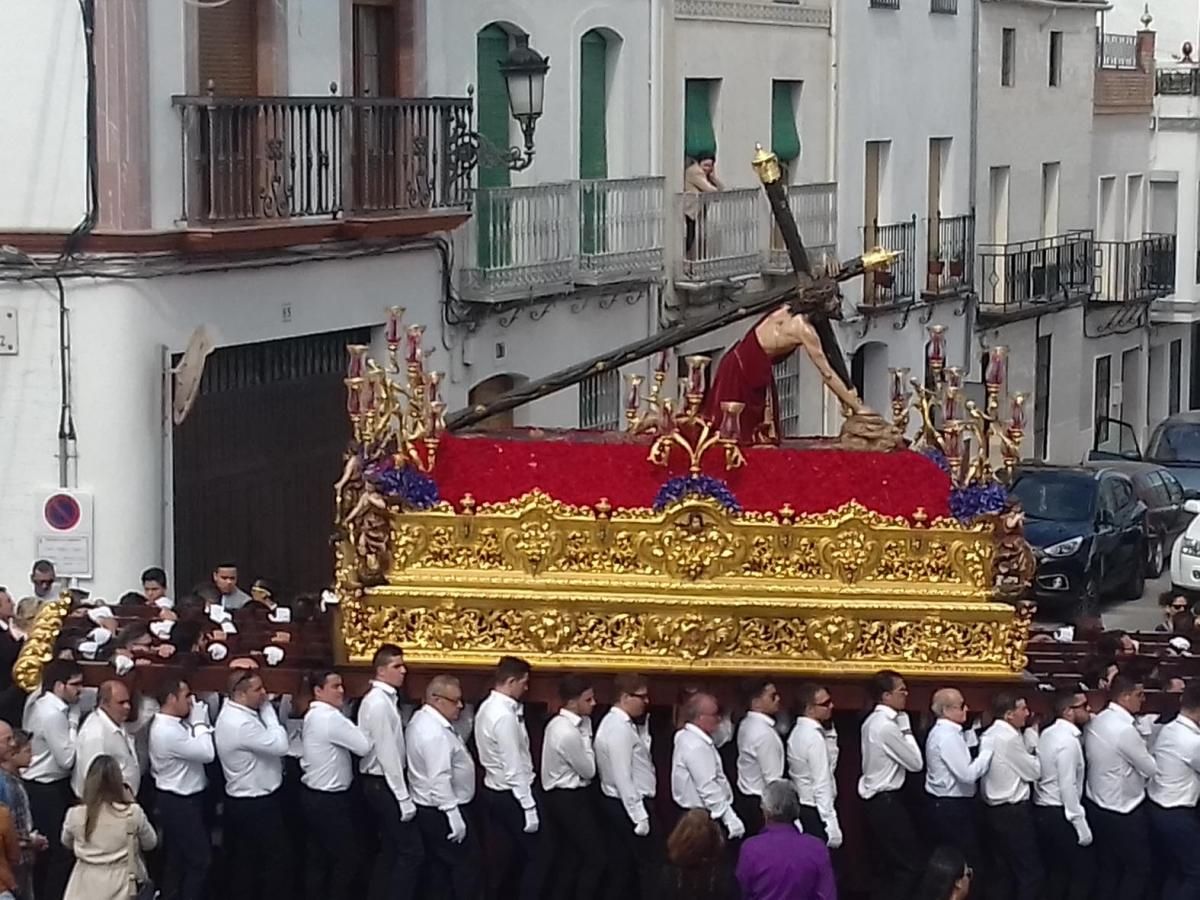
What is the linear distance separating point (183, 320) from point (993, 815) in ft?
21.6

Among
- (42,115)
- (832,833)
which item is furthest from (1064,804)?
(42,115)

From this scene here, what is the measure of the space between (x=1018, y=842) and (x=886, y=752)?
2.64 ft

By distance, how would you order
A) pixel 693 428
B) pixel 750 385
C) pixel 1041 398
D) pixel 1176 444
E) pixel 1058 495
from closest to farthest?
pixel 693 428 → pixel 750 385 → pixel 1058 495 → pixel 1176 444 → pixel 1041 398

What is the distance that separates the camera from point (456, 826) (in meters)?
12.7

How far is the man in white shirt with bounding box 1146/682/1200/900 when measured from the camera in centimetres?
1273

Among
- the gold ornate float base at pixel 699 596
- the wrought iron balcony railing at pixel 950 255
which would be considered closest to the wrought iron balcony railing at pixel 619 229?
the wrought iron balcony railing at pixel 950 255

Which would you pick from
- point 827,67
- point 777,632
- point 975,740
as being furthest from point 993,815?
point 827,67

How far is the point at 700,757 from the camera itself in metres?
12.6

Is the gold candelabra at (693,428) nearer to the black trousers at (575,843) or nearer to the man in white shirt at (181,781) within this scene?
the black trousers at (575,843)

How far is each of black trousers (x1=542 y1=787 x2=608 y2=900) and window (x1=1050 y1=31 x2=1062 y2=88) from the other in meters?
21.8

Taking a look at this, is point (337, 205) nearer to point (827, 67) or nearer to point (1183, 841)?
point (1183, 841)

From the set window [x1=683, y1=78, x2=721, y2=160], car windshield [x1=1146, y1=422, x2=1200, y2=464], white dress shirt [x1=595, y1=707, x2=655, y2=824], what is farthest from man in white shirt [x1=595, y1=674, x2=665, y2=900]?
car windshield [x1=1146, y1=422, x2=1200, y2=464]

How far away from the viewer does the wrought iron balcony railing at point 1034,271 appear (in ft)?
103

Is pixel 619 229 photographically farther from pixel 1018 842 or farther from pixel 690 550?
pixel 1018 842
